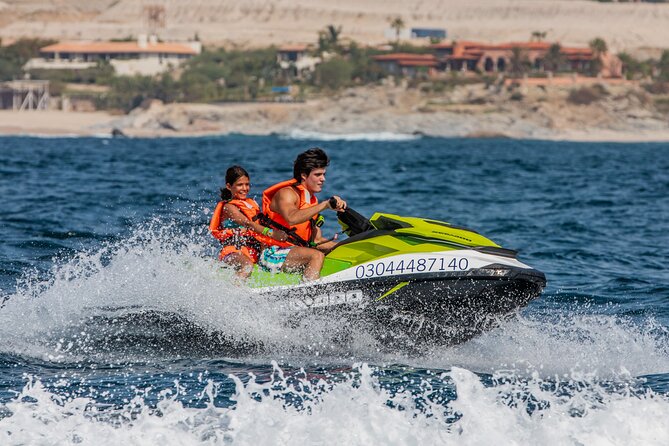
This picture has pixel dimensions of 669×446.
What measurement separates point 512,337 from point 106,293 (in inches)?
139

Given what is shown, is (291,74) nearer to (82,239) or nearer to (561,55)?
(561,55)

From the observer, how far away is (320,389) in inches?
279

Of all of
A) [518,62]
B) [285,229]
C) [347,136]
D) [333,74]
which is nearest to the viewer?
[285,229]

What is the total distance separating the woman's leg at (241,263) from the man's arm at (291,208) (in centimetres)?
54

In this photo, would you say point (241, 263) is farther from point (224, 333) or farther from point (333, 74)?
point (333, 74)

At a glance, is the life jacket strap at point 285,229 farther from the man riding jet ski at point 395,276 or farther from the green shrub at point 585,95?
the green shrub at point 585,95

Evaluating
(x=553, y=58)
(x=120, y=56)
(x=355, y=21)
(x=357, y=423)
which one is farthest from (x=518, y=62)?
(x=357, y=423)

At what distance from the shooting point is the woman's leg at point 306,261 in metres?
8.22

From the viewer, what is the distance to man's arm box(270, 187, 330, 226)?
8.01 meters

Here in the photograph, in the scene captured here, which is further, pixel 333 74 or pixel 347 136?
pixel 333 74

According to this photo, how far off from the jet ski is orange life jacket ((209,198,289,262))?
1.04 ft

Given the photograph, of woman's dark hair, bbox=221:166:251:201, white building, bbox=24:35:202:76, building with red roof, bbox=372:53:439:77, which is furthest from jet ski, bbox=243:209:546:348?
white building, bbox=24:35:202:76

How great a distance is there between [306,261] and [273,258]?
289 millimetres

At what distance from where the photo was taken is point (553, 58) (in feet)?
426
